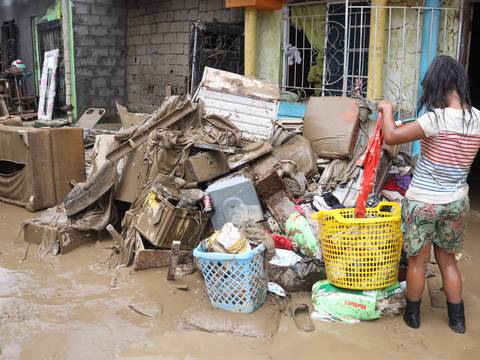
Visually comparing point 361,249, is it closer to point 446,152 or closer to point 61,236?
point 446,152

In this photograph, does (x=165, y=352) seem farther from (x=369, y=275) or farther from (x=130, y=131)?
(x=130, y=131)

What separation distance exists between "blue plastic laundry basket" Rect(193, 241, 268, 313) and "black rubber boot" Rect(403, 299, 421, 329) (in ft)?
3.30

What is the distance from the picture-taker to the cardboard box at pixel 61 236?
4.80m

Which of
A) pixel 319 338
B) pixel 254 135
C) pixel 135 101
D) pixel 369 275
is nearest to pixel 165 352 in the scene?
pixel 319 338

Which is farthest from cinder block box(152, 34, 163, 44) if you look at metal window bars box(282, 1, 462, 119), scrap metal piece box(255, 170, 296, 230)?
scrap metal piece box(255, 170, 296, 230)

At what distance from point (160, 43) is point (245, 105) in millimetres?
5367

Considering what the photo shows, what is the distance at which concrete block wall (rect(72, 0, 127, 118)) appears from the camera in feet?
35.6

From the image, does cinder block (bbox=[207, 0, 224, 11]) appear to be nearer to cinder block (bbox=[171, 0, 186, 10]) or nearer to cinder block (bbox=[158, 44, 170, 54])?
cinder block (bbox=[171, 0, 186, 10])

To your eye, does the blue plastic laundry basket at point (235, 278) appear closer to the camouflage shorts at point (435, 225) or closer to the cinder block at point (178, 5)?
Answer: the camouflage shorts at point (435, 225)

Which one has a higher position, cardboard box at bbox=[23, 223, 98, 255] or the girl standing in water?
the girl standing in water

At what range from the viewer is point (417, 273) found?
3.28 metres

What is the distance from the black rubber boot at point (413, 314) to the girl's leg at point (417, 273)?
0.05 m

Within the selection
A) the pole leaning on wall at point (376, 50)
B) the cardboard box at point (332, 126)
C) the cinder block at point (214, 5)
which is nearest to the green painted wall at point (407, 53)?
the pole leaning on wall at point (376, 50)

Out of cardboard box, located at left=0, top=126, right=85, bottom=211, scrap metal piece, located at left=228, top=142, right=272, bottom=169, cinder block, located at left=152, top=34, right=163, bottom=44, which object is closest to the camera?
scrap metal piece, located at left=228, top=142, right=272, bottom=169
